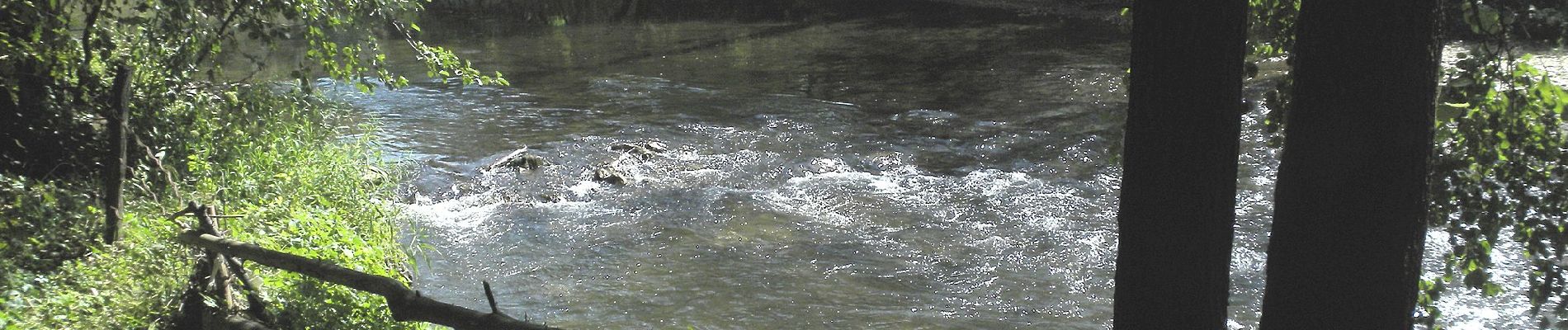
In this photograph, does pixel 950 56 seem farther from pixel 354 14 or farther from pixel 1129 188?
pixel 1129 188

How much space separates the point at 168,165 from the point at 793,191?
201 inches

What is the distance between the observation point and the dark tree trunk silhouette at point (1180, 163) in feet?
10.0

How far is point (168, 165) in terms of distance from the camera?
7684mm

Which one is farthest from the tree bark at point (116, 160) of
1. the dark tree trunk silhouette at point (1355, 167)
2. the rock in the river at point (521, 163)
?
the dark tree trunk silhouette at point (1355, 167)

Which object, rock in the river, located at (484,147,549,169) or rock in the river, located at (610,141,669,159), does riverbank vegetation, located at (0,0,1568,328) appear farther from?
rock in the river, located at (610,141,669,159)

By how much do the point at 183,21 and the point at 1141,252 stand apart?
6.05 metres

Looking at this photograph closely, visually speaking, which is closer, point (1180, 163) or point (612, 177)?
point (1180, 163)

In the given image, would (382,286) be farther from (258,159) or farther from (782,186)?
(782,186)

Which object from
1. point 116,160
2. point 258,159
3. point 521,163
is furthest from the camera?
point 521,163

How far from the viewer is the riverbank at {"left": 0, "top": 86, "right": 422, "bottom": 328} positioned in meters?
5.39

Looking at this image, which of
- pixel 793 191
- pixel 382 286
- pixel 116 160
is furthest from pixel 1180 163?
pixel 793 191

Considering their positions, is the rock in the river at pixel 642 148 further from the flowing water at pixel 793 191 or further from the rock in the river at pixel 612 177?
the rock in the river at pixel 612 177

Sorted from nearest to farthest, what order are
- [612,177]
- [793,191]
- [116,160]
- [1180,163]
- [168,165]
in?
[1180,163] → [116,160] → [168,165] → [793,191] → [612,177]

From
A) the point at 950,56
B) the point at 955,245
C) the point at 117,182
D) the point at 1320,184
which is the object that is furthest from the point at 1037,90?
the point at 1320,184
